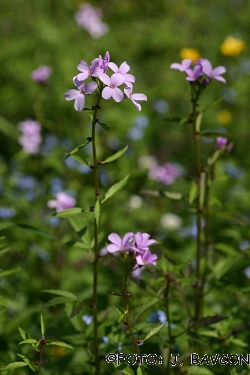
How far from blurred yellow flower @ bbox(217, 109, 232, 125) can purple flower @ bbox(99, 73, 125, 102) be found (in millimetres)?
3102

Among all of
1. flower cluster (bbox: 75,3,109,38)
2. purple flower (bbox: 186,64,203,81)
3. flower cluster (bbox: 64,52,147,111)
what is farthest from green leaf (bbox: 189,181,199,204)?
flower cluster (bbox: 75,3,109,38)

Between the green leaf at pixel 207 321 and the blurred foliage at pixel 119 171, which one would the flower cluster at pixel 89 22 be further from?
the green leaf at pixel 207 321

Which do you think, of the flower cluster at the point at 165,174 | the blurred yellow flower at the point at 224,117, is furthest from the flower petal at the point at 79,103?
the blurred yellow flower at the point at 224,117

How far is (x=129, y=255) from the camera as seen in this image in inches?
52.1

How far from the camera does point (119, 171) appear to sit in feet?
10.5

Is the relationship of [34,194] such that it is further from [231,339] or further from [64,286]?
[231,339]

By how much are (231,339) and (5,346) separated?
34.5 inches

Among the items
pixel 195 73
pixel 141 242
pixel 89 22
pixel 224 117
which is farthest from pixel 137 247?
pixel 224 117

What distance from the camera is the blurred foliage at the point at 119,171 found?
70.6 inches

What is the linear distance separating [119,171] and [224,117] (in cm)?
157

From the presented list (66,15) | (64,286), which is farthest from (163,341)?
(66,15)

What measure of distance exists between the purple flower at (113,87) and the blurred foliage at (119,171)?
1.84ft

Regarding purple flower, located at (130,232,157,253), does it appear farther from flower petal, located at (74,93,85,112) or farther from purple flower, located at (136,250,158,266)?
flower petal, located at (74,93,85,112)

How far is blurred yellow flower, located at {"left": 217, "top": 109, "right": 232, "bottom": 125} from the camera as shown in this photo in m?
4.25
